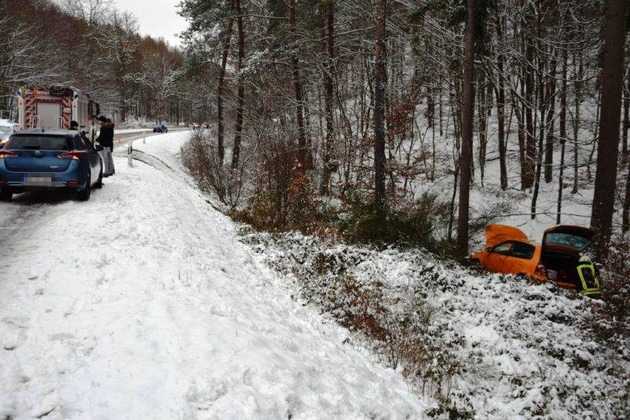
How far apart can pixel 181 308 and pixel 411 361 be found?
11.3 ft

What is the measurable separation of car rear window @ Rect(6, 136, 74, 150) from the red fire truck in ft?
30.0

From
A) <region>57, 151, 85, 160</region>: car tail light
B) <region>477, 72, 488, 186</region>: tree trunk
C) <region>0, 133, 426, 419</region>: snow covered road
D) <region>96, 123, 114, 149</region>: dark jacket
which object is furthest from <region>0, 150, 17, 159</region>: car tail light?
<region>477, 72, 488, 186</region>: tree trunk

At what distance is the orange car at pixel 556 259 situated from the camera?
8812mm

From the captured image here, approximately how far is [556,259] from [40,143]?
12026 mm

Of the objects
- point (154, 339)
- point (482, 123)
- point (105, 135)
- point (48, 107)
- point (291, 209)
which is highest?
point (482, 123)

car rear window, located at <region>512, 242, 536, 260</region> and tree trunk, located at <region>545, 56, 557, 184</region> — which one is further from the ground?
tree trunk, located at <region>545, 56, 557, 184</region>

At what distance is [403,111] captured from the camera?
56.3 ft

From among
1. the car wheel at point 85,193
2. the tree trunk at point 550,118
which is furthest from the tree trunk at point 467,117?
the car wheel at point 85,193

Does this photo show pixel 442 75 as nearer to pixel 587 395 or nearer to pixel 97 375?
pixel 587 395

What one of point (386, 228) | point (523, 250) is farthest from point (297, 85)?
point (523, 250)

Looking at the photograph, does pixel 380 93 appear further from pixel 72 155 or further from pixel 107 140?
pixel 107 140

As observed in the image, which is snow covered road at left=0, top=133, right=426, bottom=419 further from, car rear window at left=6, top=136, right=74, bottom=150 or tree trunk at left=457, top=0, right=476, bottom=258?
tree trunk at left=457, top=0, right=476, bottom=258

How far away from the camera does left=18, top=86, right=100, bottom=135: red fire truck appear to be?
1819 cm

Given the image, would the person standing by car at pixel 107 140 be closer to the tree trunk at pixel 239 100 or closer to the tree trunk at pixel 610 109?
the tree trunk at pixel 239 100
